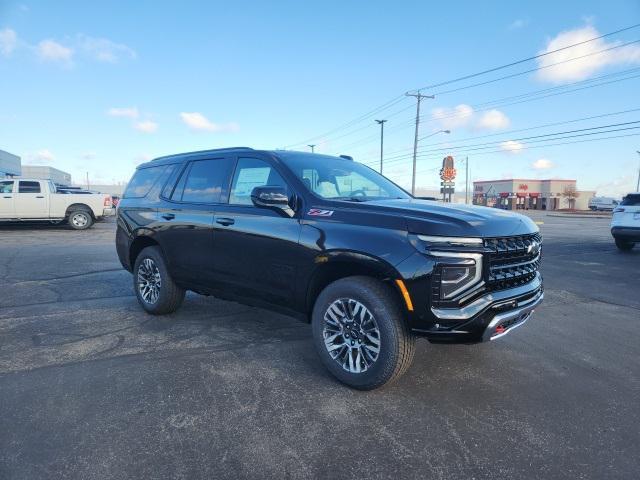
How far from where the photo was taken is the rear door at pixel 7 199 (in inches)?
627

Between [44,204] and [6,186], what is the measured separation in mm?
1335

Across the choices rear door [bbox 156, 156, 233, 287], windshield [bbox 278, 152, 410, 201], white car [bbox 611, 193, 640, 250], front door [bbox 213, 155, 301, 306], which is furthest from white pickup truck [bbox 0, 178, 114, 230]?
white car [bbox 611, 193, 640, 250]

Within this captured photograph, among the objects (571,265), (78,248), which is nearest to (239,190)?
(571,265)

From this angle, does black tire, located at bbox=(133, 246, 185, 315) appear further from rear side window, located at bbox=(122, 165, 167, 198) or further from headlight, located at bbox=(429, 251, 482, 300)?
headlight, located at bbox=(429, 251, 482, 300)

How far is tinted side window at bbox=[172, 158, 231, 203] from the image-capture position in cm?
458

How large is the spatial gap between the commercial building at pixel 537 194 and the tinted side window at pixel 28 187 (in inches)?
2866

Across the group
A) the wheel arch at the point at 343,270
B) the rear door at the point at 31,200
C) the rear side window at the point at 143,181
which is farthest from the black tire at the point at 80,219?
the wheel arch at the point at 343,270

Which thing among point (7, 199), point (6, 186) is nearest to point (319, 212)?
point (7, 199)

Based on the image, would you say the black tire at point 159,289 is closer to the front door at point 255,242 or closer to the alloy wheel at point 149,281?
the alloy wheel at point 149,281

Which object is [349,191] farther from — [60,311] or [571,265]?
[571,265]

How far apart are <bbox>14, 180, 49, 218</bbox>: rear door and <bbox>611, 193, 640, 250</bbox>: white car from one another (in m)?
18.6

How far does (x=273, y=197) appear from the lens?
3615mm

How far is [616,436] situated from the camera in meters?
2.83

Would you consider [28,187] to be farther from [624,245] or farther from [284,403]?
[624,245]
